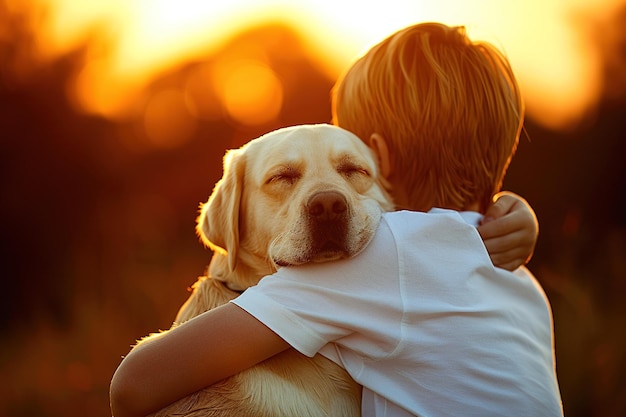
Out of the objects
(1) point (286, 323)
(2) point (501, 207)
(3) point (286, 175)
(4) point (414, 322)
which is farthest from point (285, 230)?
(2) point (501, 207)

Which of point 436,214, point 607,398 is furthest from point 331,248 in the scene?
point 607,398

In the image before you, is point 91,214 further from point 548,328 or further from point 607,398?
point 548,328

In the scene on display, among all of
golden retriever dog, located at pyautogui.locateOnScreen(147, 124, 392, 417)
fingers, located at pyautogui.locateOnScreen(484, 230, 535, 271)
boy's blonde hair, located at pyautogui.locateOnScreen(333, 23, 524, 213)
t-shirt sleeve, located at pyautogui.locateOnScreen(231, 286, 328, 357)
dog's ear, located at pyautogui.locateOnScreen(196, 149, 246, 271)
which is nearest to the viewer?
t-shirt sleeve, located at pyautogui.locateOnScreen(231, 286, 328, 357)

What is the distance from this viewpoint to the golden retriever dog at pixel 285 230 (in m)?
2.19

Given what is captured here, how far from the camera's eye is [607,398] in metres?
4.84

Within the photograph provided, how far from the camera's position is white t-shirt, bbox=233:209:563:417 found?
200 cm

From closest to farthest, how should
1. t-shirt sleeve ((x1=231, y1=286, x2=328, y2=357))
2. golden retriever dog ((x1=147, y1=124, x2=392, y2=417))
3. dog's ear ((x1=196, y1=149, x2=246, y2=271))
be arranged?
t-shirt sleeve ((x1=231, y1=286, x2=328, y2=357))
golden retriever dog ((x1=147, y1=124, x2=392, y2=417))
dog's ear ((x1=196, y1=149, x2=246, y2=271))

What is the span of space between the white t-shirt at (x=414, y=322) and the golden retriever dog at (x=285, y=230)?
11 cm

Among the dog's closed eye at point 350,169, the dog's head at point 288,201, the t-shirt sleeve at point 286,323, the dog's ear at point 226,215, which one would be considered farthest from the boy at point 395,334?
the dog's ear at point 226,215

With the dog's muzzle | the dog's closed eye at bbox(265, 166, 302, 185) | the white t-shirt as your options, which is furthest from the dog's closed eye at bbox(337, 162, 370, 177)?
the white t-shirt

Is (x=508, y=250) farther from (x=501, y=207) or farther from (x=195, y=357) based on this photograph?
(x=195, y=357)

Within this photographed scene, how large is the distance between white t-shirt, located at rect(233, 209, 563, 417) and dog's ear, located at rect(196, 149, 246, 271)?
0.54 meters

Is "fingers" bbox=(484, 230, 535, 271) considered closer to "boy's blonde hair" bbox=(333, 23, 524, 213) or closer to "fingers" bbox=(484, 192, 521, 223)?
"fingers" bbox=(484, 192, 521, 223)

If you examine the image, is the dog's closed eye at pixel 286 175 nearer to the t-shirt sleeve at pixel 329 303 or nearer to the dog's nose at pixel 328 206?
the dog's nose at pixel 328 206
